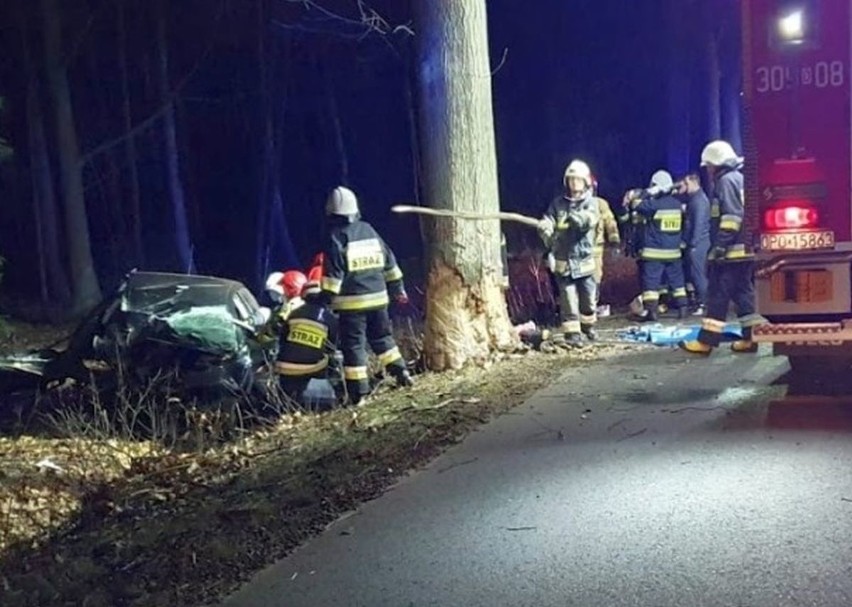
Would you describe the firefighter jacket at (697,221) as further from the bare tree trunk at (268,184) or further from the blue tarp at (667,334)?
the bare tree trunk at (268,184)

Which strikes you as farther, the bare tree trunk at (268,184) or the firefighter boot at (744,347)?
the bare tree trunk at (268,184)

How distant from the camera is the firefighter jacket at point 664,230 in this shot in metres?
11.1

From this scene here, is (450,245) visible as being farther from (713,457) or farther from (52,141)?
(52,141)

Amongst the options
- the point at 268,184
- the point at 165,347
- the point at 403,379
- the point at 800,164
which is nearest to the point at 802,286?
the point at 800,164

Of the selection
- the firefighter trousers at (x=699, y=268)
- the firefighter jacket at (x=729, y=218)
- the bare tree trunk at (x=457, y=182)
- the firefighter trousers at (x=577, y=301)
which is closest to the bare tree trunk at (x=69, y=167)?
the firefighter trousers at (x=699, y=268)

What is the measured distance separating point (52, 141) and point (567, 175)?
13.5m

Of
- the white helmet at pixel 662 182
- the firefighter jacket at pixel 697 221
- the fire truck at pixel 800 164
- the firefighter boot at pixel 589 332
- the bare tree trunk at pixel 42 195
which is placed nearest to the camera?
the fire truck at pixel 800 164

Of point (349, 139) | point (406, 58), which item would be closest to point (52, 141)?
point (406, 58)

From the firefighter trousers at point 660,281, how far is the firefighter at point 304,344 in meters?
4.30

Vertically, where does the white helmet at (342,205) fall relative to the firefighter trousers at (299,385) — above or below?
above

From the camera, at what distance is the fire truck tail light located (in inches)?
235

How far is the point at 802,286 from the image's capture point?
6.10 metres

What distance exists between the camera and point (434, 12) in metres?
8.42

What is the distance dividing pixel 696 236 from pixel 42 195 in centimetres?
1466
